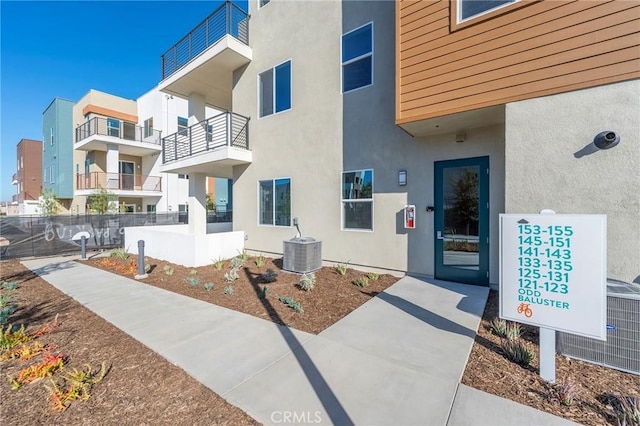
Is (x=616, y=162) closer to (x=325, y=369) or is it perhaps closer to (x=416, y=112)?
(x=416, y=112)

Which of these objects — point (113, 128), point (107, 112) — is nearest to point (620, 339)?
point (113, 128)

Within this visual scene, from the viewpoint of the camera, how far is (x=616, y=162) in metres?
3.64

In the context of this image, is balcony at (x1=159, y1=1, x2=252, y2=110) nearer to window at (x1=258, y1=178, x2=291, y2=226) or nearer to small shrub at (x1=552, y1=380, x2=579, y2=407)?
window at (x1=258, y1=178, x2=291, y2=226)

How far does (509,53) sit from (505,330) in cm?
421

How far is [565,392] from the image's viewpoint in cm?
240

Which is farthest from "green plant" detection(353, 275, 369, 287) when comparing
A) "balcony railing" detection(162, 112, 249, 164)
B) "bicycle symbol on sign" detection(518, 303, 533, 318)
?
"balcony railing" detection(162, 112, 249, 164)

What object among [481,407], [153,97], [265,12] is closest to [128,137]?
[153,97]

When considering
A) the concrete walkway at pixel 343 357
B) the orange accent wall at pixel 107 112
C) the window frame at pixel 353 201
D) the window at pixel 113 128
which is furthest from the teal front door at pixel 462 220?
the orange accent wall at pixel 107 112

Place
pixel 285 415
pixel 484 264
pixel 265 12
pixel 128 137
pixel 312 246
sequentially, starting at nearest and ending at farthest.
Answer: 1. pixel 285 415
2. pixel 484 264
3. pixel 312 246
4. pixel 265 12
5. pixel 128 137

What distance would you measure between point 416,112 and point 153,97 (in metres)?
21.5

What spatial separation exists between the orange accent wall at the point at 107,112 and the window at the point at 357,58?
803 inches

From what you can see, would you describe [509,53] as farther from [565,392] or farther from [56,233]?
[56,233]

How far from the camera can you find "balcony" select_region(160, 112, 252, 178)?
28.8 ft

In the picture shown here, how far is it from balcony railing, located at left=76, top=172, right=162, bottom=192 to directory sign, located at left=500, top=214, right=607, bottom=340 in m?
21.7
